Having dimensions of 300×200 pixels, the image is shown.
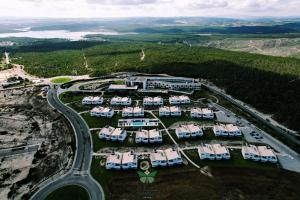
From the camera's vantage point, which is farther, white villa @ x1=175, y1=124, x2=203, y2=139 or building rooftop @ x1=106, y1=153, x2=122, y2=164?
white villa @ x1=175, y1=124, x2=203, y2=139

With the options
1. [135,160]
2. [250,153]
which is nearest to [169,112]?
[135,160]

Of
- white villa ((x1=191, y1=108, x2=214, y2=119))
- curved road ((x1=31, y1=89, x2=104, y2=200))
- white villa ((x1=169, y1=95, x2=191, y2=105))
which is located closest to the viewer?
curved road ((x1=31, y1=89, x2=104, y2=200))

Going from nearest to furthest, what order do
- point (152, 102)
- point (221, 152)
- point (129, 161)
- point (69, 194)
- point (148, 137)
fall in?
point (69, 194)
point (129, 161)
point (221, 152)
point (148, 137)
point (152, 102)

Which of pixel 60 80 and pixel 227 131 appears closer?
pixel 227 131

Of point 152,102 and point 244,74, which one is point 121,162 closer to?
point 152,102

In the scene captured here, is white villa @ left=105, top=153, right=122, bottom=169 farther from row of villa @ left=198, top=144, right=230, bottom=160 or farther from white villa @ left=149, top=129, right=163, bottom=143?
row of villa @ left=198, top=144, right=230, bottom=160

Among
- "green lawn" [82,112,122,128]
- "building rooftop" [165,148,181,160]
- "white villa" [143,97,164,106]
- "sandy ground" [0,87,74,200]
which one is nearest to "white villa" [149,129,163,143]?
"building rooftop" [165,148,181,160]

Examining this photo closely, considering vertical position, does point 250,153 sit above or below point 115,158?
below
